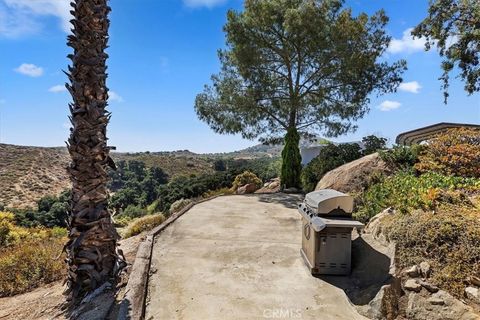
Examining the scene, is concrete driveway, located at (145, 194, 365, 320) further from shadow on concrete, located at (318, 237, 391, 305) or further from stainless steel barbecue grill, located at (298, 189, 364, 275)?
stainless steel barbecue grill, located at (298, 189, 364, 275)

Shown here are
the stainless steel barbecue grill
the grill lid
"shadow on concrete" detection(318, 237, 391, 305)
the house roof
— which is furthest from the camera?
the house roof

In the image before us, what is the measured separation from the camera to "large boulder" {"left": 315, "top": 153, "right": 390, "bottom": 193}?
326 inches

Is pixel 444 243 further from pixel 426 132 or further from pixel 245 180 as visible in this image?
pixel 245 180

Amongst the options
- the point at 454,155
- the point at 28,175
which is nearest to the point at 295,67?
the point at 454,155

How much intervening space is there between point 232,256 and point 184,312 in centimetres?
180

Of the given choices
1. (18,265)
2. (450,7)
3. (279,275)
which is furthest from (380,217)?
(450,7)

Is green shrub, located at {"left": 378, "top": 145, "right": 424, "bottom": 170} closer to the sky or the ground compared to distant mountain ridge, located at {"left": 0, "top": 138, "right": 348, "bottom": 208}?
closer to the sky

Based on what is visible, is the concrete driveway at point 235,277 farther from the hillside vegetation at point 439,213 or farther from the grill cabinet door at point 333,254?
the hillside vegetation at point 439,213

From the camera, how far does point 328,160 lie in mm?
11906

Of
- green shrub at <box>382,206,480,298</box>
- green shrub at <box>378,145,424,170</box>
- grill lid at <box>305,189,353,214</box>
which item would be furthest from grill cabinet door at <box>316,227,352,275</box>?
green shrub at <box>378,145,424,170</box>

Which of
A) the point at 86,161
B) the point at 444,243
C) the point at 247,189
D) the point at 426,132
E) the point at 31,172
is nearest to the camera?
the point at 444,243

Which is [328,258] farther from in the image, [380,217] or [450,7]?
[450,7]

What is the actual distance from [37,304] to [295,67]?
12402 mm

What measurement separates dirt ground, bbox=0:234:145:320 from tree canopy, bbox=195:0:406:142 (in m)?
9.59
